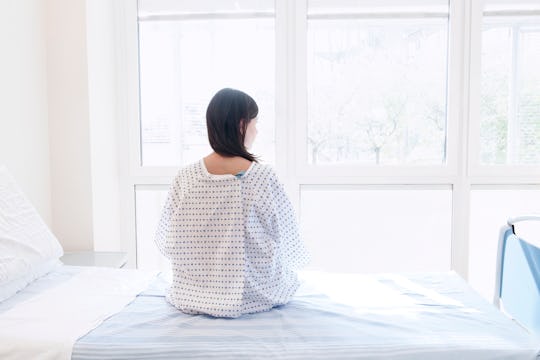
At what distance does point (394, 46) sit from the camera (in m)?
2.63

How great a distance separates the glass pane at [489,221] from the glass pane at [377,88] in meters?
0.33

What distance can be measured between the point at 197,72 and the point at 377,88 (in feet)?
3.21

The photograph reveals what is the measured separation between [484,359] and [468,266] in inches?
63.2

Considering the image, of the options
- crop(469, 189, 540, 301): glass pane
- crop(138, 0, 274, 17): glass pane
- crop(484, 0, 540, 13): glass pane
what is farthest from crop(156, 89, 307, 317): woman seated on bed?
crop(484, 0, 540, 13): glass pane

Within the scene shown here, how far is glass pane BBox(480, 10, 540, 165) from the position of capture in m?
2.62

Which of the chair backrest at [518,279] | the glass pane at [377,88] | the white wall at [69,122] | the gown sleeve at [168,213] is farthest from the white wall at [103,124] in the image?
the chair backrest at [518,279]

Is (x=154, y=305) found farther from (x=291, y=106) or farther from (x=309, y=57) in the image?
(x=309, y=57)

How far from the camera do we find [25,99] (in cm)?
213

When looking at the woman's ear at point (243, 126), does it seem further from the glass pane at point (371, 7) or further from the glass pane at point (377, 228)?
the glass pane at point (371, 7)

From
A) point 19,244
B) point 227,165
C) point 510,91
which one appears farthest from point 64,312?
point 510,91

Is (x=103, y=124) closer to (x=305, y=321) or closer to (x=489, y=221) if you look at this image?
(x=305, y=321)

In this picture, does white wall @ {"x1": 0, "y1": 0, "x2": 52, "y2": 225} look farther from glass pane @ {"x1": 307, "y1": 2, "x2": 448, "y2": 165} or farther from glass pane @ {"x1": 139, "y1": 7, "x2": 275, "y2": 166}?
glass pane @ {"x1": 307, "y1": 2, "x2": 448, "y2": 165}

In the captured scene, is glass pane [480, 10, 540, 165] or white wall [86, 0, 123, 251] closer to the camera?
white wall [86, 0, 123, 251]

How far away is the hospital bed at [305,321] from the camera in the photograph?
124cm
